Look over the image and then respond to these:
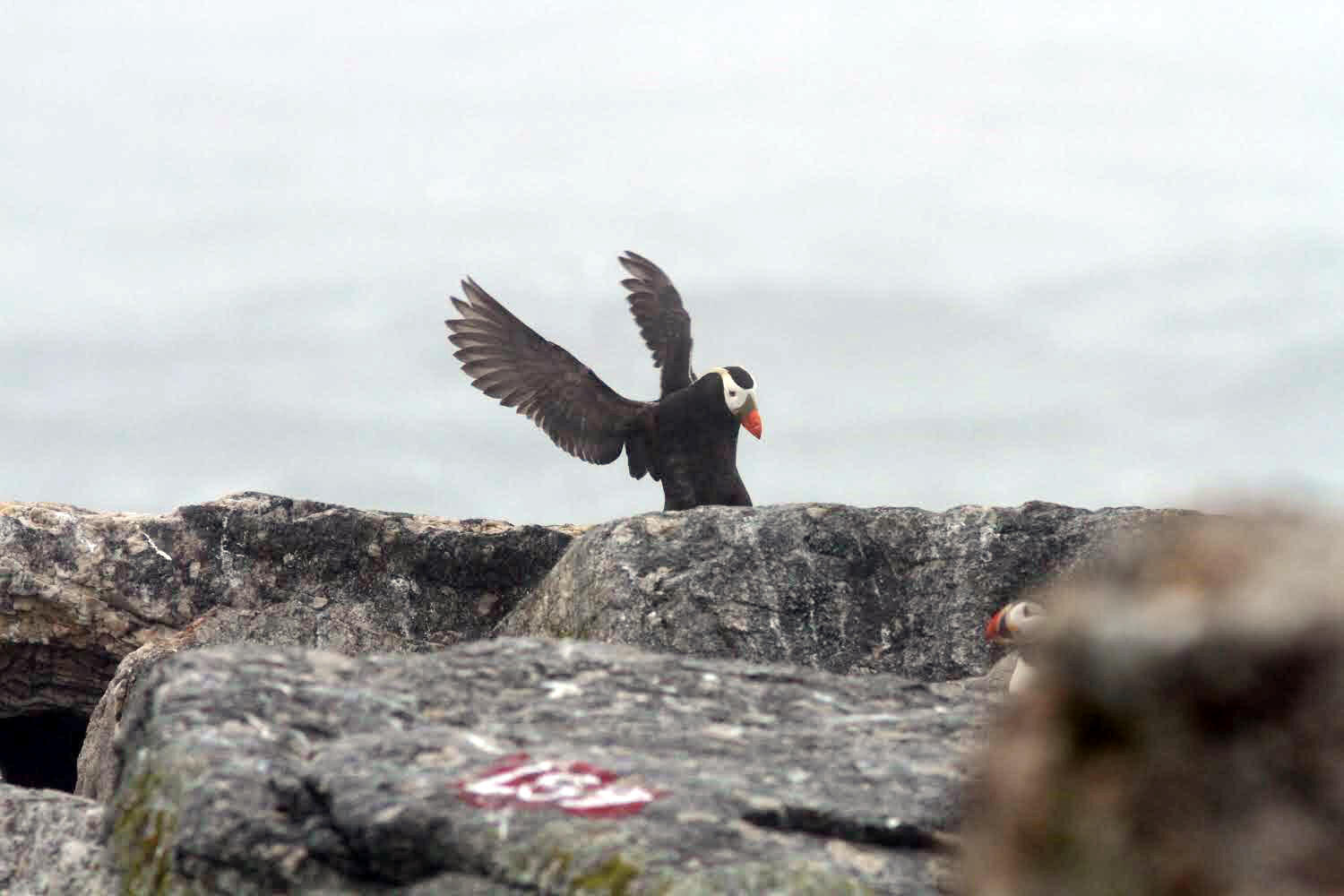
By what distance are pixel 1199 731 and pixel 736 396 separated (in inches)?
426

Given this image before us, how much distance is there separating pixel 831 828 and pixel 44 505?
8.80m

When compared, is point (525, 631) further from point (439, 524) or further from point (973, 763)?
point (973, 763)

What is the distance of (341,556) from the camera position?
36.2ft

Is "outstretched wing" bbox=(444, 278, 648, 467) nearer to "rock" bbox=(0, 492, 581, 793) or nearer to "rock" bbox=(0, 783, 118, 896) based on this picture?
"rock" bbox=(0, 492, 581, 793)

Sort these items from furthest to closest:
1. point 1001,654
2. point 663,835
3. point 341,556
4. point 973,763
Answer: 1. point 341,556
2. point 1001,654
3. point 973,763
4. point 663,835

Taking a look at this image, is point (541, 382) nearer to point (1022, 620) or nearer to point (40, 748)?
point (40, 748)

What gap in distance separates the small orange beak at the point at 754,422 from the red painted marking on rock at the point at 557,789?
29.2ft

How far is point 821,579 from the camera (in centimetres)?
957

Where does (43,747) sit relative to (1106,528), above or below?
below

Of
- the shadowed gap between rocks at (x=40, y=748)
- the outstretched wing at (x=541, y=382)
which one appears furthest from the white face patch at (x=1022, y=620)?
the shadowed gap between rocks at (x=40, y=748)

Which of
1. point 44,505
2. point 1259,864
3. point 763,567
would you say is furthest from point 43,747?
point 1259,864

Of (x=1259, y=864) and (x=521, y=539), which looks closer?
(x=1259, y=864)

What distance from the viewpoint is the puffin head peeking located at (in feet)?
42.0


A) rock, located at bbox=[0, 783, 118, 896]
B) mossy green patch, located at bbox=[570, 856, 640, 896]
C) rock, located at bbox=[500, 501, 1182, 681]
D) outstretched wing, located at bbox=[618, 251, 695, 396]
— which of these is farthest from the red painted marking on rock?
outstretched wing, located at bbox=[618, 251, 695, 396]
